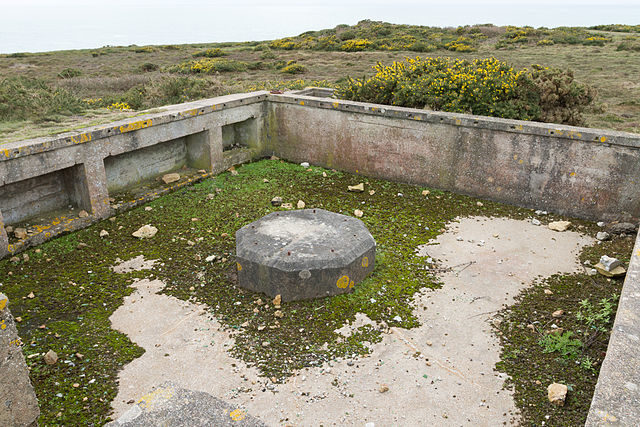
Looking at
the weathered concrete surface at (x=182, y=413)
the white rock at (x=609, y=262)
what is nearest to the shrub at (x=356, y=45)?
the white rock at (x=609, y=262)

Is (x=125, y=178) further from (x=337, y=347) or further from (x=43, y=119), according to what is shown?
(x=337, y=347)

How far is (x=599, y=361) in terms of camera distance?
14.8ft

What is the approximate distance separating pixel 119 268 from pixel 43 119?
11.9 ft

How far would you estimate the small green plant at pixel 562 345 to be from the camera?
15.3ft

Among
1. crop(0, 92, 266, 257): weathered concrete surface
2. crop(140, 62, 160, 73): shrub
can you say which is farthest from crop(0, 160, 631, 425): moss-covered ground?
crop(140, 62, 160, 73): shrub

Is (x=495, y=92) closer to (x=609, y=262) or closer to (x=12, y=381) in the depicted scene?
(x=609, y=262)

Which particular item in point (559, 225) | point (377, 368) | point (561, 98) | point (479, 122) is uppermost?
point (561, 98)

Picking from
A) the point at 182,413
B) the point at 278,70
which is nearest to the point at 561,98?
the point at 182,413

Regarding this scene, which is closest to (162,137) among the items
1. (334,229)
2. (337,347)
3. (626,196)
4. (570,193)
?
(334,229)

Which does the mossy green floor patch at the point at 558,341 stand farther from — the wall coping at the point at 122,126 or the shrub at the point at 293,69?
the shrub at the point at 293,69

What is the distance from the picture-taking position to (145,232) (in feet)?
23.5

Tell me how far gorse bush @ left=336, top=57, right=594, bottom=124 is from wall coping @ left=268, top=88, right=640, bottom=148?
57 cm

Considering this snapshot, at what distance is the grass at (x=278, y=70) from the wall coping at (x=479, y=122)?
2849 millimetres

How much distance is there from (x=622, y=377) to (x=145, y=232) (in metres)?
6.29
